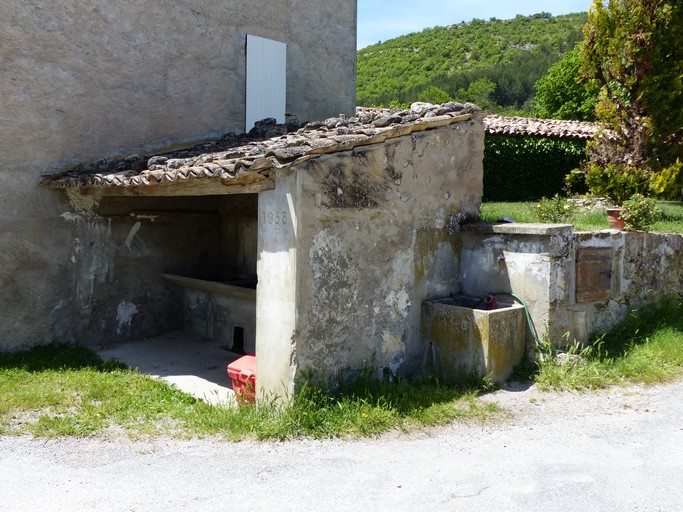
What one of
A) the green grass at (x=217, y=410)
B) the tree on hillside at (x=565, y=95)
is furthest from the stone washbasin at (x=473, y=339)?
the tree on hillside at (x=565, y=95)

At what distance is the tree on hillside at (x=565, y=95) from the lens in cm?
3638

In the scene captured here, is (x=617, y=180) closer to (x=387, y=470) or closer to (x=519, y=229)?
(x=519, y=229)

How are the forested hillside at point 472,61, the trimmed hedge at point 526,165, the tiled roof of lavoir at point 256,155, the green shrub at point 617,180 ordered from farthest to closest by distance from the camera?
the forested hillside at point 472,61 < the trimmed hedge at point 526,165 < the green shrub at point 617,180 < the tiled roof of lavoir at point 256,155

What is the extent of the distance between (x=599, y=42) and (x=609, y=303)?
602 cm

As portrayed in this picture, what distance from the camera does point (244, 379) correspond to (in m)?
6.13

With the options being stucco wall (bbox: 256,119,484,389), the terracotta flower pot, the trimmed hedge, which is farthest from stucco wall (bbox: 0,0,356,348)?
the trimmed hedge

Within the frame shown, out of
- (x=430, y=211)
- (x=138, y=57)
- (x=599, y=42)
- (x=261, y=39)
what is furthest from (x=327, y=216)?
(x=599, y=42)

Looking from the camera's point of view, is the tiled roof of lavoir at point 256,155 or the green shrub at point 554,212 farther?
the green shrub at point 554,212

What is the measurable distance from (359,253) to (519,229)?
6.11ft

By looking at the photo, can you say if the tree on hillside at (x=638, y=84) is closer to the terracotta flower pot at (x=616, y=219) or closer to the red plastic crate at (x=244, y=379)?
the terracotta flower pot at (x=616, y=219)

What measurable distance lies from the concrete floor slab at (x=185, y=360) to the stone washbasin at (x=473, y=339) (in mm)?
2260

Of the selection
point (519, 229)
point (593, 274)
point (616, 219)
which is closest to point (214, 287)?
point (519, 229)

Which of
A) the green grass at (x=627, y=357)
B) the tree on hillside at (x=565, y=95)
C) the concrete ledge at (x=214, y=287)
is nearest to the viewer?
the green grass at (x=627, y=357)

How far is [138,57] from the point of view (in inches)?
339
